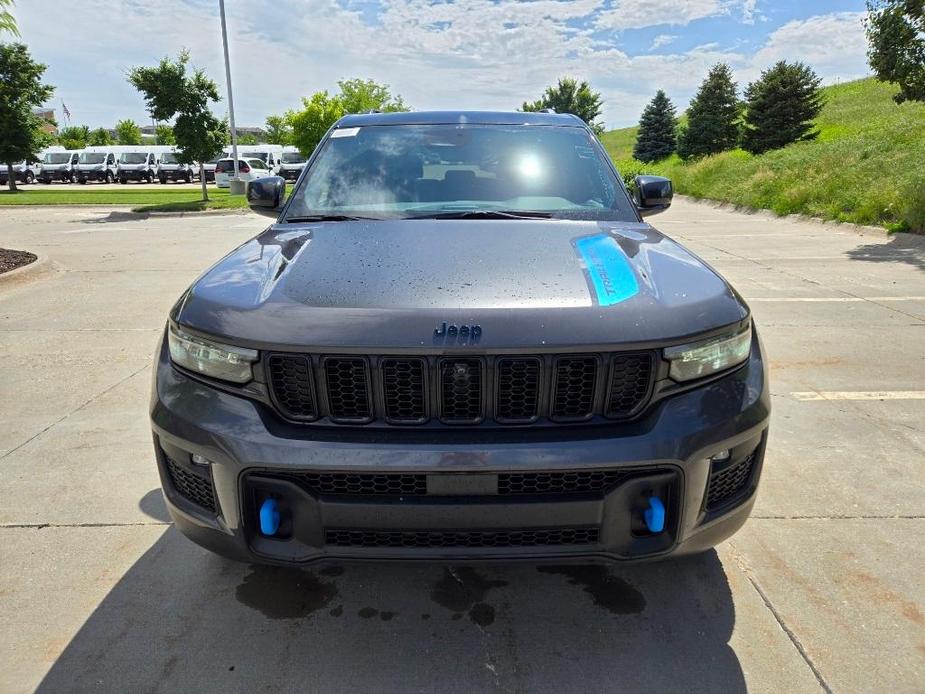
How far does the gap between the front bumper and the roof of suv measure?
217 centimetres

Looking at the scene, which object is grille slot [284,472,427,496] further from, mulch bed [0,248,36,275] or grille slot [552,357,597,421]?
mulch bed [0,248,36,275]

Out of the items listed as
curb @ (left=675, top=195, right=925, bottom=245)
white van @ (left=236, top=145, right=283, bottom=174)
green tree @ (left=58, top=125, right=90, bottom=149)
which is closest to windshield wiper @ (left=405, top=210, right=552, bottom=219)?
curb @ (left=675, top=195, right=925, bottom=245)

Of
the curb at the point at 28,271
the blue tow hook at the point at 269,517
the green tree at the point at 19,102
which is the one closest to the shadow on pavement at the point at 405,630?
the blue tow hook at the point at 269,517

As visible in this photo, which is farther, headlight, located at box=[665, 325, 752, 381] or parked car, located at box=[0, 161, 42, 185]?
parked car, located at box=[0, 161, 42, 185]

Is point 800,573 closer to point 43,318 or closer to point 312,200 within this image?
point 312,200

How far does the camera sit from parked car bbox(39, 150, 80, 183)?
42594 mm

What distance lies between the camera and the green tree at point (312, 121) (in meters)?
43.8

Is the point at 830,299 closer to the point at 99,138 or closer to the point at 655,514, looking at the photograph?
the point at 655,514

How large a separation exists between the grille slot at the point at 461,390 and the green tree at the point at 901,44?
12522 mm

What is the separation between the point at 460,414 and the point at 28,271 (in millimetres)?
9310

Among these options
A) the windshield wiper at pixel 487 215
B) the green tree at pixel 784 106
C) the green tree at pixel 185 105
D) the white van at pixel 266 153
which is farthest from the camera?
the white van at pixel 266 153

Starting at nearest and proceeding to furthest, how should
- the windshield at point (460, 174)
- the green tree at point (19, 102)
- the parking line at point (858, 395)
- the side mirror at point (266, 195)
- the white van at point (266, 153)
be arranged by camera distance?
the windshield at point (460, 174), the side mirror at point (266, 195), the parking line at point (858, 395), the green tree at point (19, 102), the white van at point (266, 153)

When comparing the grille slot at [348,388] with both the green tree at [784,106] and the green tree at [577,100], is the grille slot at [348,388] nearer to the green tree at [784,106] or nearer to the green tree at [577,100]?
the green tree at [784,106]

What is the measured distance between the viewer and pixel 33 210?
70.9ft
